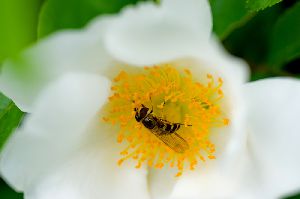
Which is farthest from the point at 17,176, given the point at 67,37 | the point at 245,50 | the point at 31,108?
the point at 245,50

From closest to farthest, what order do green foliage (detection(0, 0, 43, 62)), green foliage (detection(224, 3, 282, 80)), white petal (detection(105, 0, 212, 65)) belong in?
green foliage (detection(0, 0, 43, 62))
white petal (detection(105, 0, 212, 65))
green foliage (detection(224, 3, 282, 80))

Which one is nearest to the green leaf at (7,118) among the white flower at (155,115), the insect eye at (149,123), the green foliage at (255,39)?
the white flower at (155,115)

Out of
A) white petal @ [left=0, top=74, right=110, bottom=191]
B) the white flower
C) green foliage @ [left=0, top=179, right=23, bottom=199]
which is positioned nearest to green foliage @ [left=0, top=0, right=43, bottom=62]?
the white flower

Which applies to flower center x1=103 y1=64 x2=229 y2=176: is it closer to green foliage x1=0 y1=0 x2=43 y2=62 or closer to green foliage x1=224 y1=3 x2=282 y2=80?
green foliage x1=224 y1=3 x2=282 y2=80

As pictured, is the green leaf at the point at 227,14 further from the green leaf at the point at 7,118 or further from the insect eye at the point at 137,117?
the green leaf at the point at 7,118

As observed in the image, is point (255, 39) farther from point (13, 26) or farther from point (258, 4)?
point (13, 26)

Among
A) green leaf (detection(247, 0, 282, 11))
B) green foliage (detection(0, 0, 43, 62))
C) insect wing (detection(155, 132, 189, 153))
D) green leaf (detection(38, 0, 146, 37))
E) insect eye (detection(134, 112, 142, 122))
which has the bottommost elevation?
insect eye (detection(134, 112, 142, 122))
